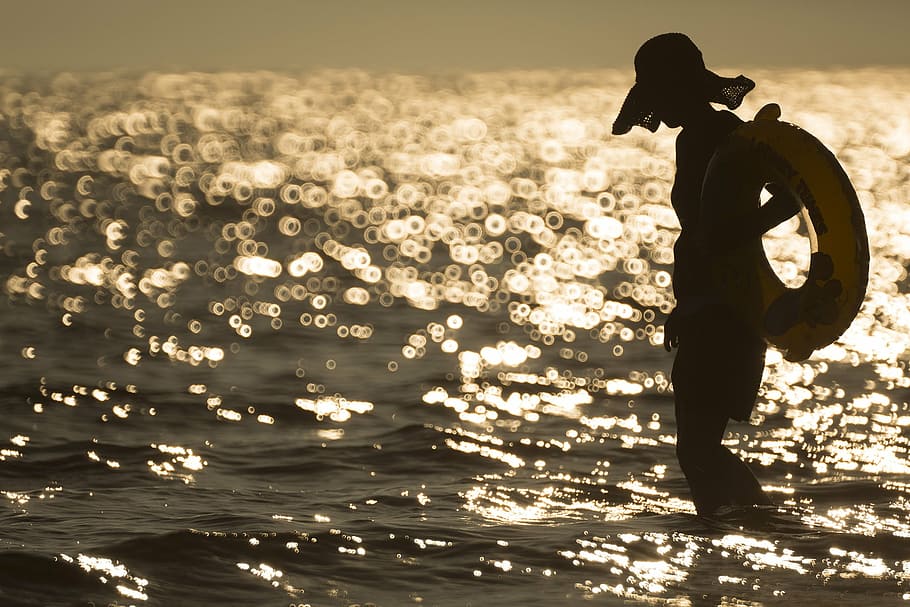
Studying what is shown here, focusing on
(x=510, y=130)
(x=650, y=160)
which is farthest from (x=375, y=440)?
(x=510, y=130)

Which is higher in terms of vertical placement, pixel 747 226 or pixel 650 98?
pixel 650 98

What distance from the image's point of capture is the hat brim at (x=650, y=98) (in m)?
7.55

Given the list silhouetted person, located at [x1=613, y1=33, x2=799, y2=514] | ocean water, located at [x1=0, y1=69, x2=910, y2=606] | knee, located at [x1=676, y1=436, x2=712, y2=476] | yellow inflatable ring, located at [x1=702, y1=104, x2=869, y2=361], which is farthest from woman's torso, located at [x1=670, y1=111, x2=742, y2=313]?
ocean water, located at [x1=0, y1=69, x2=910, y2=606]

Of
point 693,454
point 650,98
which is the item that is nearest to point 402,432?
point 693,454

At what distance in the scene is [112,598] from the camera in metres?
6.72

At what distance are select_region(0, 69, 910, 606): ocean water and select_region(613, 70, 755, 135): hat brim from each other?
2.07 m

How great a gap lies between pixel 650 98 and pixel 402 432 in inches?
167

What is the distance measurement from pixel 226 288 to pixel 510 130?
106204 millimetres

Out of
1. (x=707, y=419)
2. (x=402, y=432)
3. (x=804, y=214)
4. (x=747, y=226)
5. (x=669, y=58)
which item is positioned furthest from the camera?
(x=402, y=432)

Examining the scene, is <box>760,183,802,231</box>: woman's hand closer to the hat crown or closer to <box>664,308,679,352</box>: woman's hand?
<box>664,308,679,352</box>: woman's hand

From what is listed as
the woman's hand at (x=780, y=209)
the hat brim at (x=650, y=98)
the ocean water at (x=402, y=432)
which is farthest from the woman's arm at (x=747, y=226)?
the ocean water at (x=402, y=432)

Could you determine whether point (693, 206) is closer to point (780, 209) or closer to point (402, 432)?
point (780, 209)

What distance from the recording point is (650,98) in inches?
300

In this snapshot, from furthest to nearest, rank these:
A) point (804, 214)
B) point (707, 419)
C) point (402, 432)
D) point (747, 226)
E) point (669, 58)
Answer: point (402, 432) → point (707, 419) → point (669, 58) → point (804, 214) → point (747, 226)
